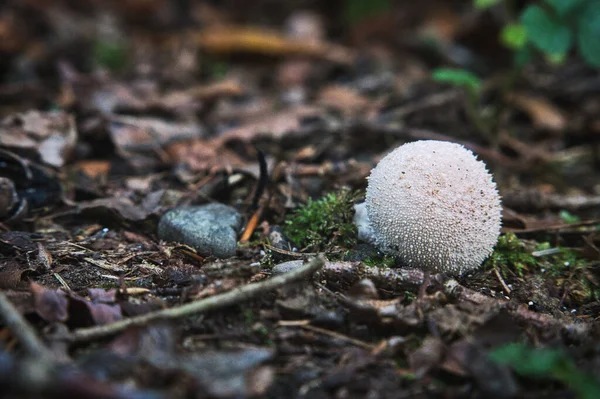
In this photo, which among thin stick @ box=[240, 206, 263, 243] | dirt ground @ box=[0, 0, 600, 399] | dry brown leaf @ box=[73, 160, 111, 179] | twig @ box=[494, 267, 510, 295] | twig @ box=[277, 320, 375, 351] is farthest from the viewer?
dry brown leaf @ box=[73, 160, 111, 179]

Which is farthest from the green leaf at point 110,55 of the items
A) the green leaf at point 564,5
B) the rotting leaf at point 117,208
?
the green leaf at point 564,5

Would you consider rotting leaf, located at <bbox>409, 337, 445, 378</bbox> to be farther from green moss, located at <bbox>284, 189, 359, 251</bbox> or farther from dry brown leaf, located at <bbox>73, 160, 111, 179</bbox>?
dry brown leaf, located at <bbox>73, 160, 111, 179</bbox>

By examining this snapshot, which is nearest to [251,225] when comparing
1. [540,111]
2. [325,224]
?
[325,224]

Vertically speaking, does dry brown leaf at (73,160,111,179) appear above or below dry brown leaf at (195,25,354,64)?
below

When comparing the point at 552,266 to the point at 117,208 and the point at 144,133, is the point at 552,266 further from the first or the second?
the point at 144,133

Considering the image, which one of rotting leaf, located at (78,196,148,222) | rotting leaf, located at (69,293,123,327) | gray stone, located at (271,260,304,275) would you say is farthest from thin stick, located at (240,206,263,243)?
rotting leaf, located at (69,293,123,327)

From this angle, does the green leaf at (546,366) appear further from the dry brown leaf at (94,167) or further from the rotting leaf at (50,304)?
the dry brown leaf at (94,167)

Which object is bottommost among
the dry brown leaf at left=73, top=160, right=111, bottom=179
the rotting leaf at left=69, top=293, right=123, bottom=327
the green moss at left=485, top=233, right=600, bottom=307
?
the green moss at left=485, top=233, right=600, bottom=307
